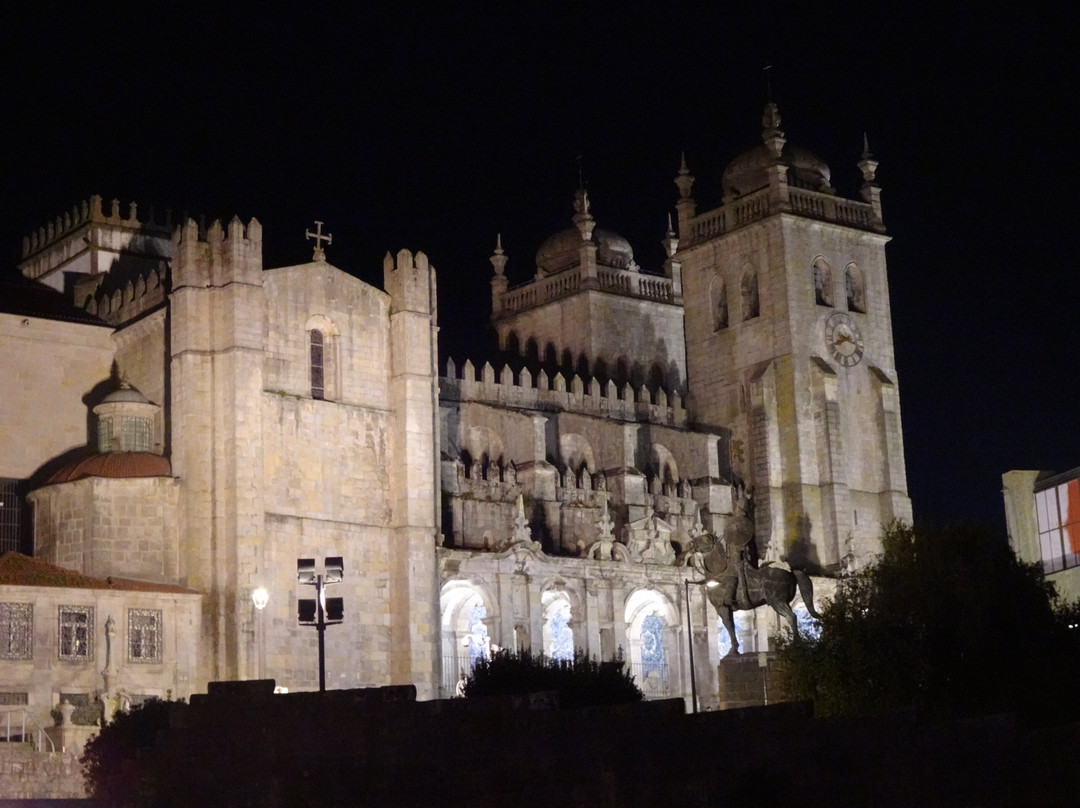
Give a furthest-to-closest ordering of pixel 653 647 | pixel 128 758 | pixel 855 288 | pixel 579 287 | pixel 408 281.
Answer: pixel 579 287 → pixel 855 288 → pixel 653 647 → pixel 408 281 → pixel 128 758

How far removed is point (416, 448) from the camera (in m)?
66.8

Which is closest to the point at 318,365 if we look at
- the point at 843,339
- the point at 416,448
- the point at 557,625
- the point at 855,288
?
the point at 416,448

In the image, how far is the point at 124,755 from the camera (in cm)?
4844

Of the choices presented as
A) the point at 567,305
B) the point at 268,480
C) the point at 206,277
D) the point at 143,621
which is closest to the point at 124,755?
the point at 143,621

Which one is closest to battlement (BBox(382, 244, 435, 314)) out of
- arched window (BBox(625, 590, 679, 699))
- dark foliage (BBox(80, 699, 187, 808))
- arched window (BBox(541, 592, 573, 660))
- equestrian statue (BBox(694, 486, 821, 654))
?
arched window (BBox(541, 592, 573, 660))

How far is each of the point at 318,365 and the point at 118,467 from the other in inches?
319

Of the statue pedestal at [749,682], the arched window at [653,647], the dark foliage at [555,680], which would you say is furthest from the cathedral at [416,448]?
the dark foliage at [555,680]

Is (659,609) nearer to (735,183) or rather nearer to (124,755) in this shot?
(735,183)

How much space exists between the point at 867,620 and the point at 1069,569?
2894 cm

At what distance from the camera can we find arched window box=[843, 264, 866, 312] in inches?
3501

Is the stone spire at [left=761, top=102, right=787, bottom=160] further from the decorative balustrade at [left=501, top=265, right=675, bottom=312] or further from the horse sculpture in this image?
the horse sculpture

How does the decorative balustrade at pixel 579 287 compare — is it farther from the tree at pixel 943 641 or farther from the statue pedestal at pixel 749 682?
the statue pedestal at pixel 749 682

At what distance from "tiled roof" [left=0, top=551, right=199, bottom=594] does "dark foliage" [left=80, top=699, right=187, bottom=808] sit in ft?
14.6

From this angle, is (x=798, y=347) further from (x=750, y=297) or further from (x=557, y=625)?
(x=557, y=625)
